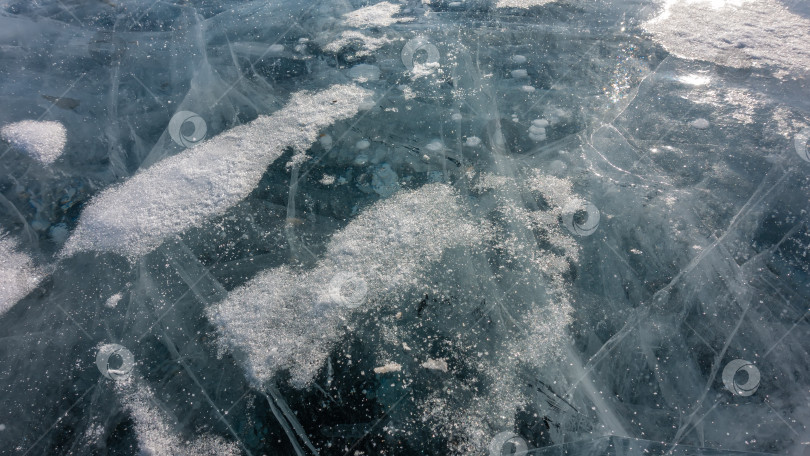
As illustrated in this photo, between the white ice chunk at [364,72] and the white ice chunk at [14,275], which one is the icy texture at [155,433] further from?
the white ice chunk at [364,72]

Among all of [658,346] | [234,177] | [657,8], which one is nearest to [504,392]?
[658,346]

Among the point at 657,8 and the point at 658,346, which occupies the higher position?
the point at 657,8

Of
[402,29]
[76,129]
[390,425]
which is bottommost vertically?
[390,425]

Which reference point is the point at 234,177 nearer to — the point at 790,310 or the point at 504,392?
the point at 504,392

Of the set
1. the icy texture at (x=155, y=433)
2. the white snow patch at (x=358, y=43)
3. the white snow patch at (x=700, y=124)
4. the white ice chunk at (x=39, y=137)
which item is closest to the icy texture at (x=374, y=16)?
the white snow patch at (x=358, y=43)

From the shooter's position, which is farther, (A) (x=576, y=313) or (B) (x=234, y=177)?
(B) (x=234, y=177)
